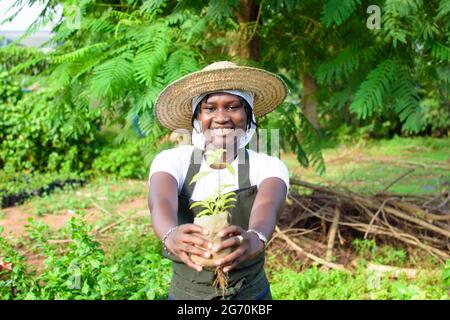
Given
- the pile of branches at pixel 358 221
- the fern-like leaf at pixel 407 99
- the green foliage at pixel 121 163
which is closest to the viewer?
the fern-like leaf at pixel 407 99

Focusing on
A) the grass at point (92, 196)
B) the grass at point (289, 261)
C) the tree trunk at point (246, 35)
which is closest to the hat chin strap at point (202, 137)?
the grass at point (289, 261)

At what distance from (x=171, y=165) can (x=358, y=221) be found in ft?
11.7

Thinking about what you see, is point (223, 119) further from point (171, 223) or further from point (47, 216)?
point (47, 216)

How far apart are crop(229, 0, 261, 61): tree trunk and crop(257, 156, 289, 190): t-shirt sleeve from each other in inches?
86.9

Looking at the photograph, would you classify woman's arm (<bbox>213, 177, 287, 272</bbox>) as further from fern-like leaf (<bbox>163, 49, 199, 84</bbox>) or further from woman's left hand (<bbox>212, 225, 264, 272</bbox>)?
fern-like leaf (<bbox>163, 49, 199, 84</bbox>)

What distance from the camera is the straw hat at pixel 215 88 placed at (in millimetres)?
1905

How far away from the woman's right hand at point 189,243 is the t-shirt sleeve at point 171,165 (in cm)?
39

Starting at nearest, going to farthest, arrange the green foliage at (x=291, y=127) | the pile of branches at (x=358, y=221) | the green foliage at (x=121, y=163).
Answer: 1. the green foliage at (x=291, y=127)
2. the pile of branches at (x=358, y=221)
3. the green foliage at (x=121, y=163)

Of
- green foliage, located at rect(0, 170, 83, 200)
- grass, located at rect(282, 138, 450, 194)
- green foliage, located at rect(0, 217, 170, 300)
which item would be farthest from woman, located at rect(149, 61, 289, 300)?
green foliage, located at rect(0, 170, 83, 200)

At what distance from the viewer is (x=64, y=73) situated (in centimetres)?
303

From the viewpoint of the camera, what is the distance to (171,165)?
187 cm

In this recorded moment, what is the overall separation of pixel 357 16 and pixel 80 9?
1.74 metres

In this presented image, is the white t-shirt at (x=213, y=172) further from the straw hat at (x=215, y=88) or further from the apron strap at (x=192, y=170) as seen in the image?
the straw hat at (x=215, y=88)

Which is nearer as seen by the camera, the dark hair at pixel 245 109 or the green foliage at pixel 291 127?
the dark hair at pixel 245 109
